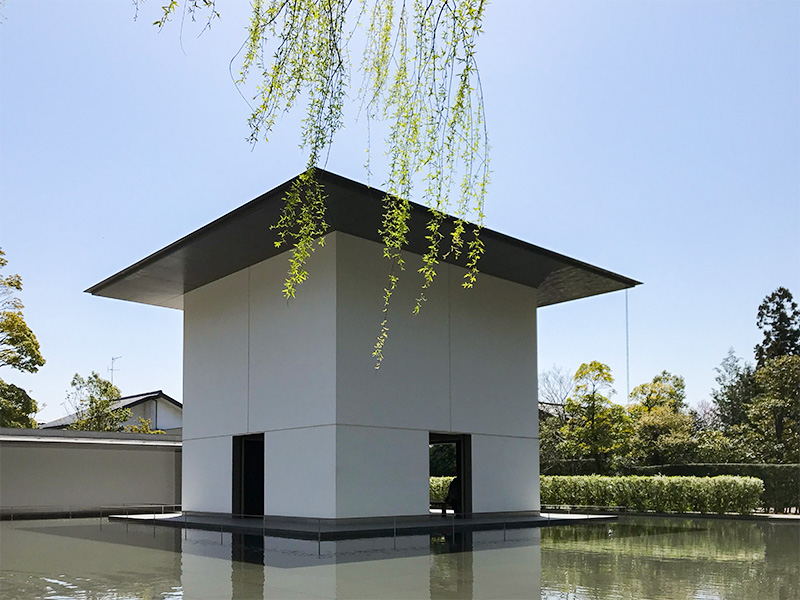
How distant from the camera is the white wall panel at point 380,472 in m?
14.2

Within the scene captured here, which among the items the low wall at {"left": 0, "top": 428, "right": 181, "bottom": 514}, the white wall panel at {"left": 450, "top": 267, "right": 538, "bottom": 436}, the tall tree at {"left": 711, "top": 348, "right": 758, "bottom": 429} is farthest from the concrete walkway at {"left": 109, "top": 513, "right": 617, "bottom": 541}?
the tall tree at {"left": 711, "top": 348, "right": 758, "bottom": 429}

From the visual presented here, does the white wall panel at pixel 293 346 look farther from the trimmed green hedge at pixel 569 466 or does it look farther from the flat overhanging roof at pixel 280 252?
the trimmed green hedge at pixel 569 466

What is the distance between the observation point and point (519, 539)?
13.8 m

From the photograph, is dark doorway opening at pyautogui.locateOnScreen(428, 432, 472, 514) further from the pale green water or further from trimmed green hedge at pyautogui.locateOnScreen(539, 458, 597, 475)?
trimmed green hedge at pyautogui.locateOnScreen(539, 458, 597, 475)

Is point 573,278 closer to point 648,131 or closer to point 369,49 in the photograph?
point 648,131

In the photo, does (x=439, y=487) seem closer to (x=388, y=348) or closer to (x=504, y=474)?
(x=504, y=474)

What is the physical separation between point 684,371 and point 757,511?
26.4 meters

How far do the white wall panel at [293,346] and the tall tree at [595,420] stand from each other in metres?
12.5

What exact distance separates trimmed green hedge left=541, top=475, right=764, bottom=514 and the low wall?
1202cm

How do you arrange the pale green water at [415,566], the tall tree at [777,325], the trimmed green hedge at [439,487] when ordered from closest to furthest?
the pale green water at [415,566]
the trimmed green hedge at [439,487]
the tall tree at [777,325]

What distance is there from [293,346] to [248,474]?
354 centimetres

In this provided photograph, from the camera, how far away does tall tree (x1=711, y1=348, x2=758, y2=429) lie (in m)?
41.8

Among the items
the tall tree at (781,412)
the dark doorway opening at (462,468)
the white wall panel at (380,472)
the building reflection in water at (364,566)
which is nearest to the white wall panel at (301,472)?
the white wall panel at (380,472)

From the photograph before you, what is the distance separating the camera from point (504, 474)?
683 inches
